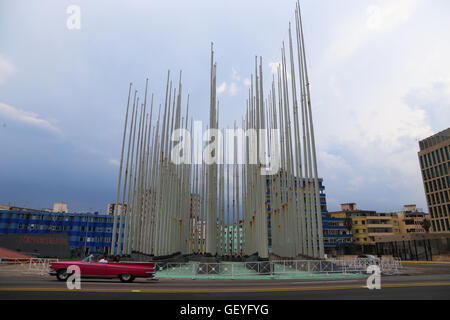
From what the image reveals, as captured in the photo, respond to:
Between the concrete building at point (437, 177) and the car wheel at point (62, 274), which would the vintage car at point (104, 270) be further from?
the concrete building at point (437, 177)

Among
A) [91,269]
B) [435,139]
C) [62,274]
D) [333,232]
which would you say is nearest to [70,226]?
[62,274]

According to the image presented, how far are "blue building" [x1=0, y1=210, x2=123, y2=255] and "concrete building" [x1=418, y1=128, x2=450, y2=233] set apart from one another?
299ft

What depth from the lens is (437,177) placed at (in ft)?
233

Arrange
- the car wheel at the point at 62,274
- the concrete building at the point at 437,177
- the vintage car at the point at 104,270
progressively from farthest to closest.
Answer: the concrete building at the point at 437,177 < the car wheel at the point at 62,274 < the vintage car at the point at 104,270

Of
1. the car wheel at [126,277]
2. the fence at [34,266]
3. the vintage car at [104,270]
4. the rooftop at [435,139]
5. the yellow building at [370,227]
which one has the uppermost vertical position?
the rooftop at [435,139]

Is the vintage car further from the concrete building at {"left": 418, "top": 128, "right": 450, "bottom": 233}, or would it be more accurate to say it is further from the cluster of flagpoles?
the concrete building at {"left": 418, "top": 128, "right": 450, "bottom": 233}

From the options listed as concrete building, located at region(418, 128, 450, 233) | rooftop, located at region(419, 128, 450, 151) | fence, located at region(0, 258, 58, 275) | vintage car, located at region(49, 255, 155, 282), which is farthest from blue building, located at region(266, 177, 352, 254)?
vintage car, located at region(49, 255, 155, 282)

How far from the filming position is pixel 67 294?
33.3 feet

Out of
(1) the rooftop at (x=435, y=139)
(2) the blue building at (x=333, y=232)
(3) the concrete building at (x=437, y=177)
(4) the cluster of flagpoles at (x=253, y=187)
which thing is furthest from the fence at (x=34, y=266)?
(1) the rooftop at (x=435, y=139)

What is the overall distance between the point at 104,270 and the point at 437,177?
82754mm

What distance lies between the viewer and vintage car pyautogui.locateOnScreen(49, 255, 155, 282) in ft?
48.6

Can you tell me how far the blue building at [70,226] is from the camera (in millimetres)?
77188

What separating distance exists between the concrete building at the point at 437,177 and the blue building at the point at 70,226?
299ft
